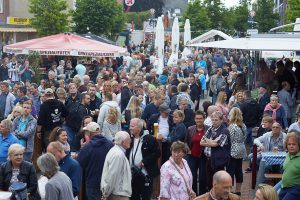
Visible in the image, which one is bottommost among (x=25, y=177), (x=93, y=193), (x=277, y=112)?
(x=93, y=193)

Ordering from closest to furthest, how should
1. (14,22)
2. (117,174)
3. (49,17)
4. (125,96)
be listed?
(117,174), (125,96), (49,17), (14,22)

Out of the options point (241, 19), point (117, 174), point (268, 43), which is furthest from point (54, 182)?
point (241, 19)

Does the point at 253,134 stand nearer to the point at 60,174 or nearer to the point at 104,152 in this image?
A: the point at 104,152

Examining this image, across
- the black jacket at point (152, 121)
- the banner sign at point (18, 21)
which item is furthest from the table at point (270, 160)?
the banner sign at point (18, 21)

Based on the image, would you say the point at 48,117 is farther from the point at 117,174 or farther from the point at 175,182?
the point at 175,182

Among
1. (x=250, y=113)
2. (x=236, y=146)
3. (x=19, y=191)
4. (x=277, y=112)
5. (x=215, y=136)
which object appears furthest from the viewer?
(x=250, y=113)

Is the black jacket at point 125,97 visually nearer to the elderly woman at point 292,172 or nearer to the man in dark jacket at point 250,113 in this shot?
the man in dark jacket at point 250,113

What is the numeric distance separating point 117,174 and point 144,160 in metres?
1.40

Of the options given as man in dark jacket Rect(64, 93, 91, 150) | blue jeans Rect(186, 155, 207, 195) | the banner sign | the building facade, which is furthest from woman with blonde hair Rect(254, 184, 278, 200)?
the banner sign

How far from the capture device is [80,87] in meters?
18.3

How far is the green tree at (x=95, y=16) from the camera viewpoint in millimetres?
45500

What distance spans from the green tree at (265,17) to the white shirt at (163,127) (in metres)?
44.3

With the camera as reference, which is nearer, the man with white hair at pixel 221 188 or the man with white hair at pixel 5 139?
the man with white hair at pixel 221 188

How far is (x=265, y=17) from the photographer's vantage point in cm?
5744
